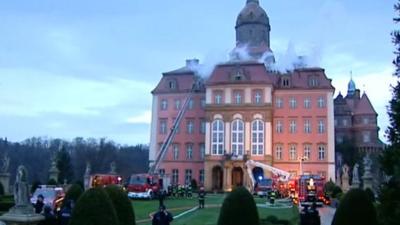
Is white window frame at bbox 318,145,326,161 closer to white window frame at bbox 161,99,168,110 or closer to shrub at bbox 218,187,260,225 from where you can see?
white window frame at bbox 161,99,168,110

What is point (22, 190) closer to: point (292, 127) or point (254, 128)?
point (254, 128)

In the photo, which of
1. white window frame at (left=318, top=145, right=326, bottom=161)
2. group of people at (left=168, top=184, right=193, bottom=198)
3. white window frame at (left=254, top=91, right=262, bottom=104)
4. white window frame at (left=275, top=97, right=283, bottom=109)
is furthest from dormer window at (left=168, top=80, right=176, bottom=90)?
group of people at (left=168, top=184, right=193, bottom=198)

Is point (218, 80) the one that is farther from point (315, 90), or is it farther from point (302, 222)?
point (302, 222)

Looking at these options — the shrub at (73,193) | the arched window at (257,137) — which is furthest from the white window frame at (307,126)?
the shrub at (73,193)

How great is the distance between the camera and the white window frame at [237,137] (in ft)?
205

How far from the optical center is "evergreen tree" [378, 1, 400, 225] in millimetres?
10461

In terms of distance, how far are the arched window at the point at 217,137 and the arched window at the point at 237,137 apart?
4.91 ft

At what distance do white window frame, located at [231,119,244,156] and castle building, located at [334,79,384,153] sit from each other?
21.1 metres

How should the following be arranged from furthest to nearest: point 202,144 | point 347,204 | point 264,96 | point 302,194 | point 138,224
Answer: point 202,144 < point 264,96 < point 302,194 < point 138,224 < point 347,204

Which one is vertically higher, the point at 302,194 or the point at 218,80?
the point at 218,80

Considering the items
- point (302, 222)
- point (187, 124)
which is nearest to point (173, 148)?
point (187, 124)

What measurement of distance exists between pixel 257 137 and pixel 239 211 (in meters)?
50.1

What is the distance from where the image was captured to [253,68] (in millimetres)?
64062

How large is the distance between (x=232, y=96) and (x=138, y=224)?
42.6 meters
